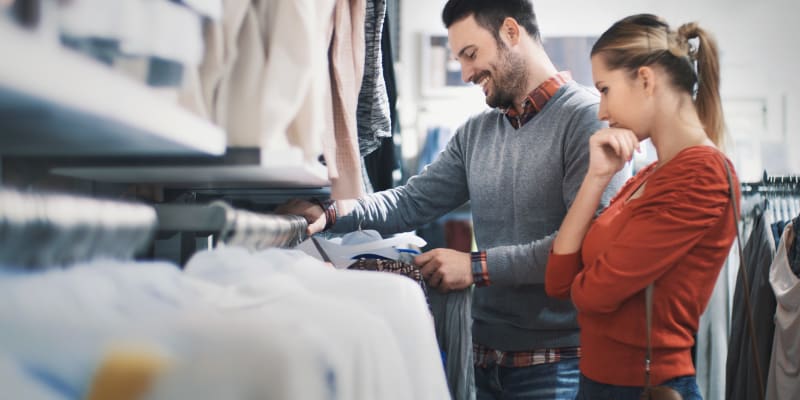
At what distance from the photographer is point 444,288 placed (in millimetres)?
1472

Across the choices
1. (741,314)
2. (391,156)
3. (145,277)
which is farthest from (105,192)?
(741,314)

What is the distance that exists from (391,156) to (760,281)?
1.44 metres

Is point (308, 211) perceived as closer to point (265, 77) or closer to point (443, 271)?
point (443, 271)

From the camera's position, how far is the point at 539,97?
1724 mm

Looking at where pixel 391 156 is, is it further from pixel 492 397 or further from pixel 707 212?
pixel 707 212

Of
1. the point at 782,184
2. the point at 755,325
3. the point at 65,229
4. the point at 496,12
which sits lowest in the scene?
the point at 755,325

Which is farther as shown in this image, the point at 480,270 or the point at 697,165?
the point at 480,270

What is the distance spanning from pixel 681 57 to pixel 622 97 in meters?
0.14

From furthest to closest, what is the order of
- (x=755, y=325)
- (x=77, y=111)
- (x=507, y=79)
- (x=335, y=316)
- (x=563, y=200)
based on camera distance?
(x=755, y=325)
(x=507, y=79)
(x=563, y=200)
(x=335, y=316)
(x=77, y=111)

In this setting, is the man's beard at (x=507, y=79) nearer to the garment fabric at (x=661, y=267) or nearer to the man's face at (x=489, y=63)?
the man's face at (x=489, y=63)

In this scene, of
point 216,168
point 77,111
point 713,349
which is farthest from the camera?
point 713,349

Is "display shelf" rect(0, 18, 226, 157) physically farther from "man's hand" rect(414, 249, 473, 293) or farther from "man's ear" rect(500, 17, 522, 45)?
"man's ear" rect(500, 17, 522, 45)

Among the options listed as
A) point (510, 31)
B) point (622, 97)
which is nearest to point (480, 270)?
point (622, 97)

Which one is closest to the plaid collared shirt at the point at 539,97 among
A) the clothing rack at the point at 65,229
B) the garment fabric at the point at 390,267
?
the garment fabric at the point at 390,267
